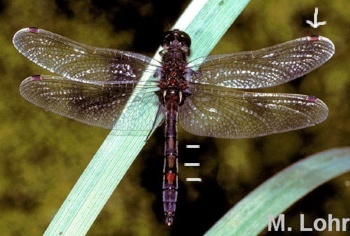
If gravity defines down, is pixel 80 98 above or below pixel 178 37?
below

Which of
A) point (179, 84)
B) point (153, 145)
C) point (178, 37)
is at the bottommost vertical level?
point (153, 145)

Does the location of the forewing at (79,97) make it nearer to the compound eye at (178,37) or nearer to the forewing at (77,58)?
the forewing at (77,58)

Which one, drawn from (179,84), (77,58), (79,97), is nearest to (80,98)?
(79,97)

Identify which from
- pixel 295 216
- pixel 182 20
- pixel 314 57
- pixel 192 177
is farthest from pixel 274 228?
pixel 182 20

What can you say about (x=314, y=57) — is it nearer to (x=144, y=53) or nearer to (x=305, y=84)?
(x=305, y=84)

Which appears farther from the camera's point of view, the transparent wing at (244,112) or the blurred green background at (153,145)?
the blurred green background at (153,145)

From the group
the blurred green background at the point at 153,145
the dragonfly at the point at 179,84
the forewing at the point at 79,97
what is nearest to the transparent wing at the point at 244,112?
the dragonfly at the point at 179,84

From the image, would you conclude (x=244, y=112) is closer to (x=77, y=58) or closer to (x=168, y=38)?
(x=168, y=38)
